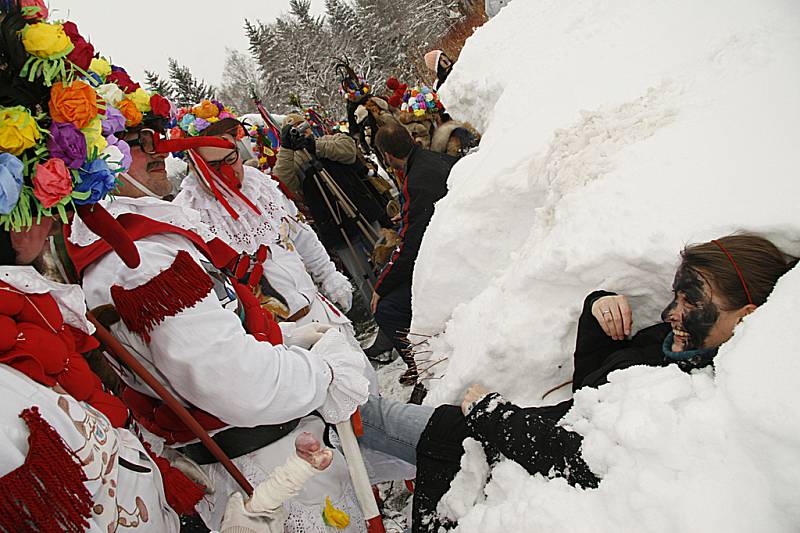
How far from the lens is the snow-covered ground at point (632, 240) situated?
108 cm

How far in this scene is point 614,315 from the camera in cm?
182

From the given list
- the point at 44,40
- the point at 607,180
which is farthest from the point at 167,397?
the point at 607,180

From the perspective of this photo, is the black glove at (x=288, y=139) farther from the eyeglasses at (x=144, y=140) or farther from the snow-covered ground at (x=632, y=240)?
the eyeglasses at (x=144, y=140)

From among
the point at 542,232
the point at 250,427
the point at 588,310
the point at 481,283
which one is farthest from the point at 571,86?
the point at 250,427

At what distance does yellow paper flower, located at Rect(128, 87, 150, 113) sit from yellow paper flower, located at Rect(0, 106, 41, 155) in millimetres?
835

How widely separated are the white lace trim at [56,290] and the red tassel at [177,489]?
1.68ft

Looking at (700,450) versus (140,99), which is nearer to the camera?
(700,450)

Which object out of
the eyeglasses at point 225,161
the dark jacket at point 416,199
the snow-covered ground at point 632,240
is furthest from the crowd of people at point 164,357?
the dark jacket at point 416,199

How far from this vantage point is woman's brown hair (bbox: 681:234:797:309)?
1.49 metres

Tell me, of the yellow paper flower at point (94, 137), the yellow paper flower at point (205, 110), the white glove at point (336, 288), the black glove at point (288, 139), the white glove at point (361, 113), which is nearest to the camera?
the yellow paper flower at point (94, 137)

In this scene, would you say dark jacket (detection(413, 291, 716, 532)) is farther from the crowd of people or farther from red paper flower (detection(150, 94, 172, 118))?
red paper flower (detection(150, 94, 172, 118))

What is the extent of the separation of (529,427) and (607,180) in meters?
1.07

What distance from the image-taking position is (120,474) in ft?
4.37

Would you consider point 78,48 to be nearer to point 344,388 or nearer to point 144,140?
point 144,140
